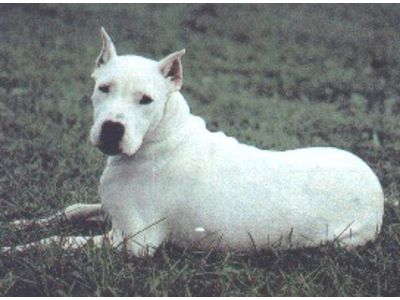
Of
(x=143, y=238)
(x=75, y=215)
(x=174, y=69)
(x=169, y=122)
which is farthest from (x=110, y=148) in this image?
(x=75, y=215)

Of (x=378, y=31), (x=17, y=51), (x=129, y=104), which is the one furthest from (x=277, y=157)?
(x=378, y=31)

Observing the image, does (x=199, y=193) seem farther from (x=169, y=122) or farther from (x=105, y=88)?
(x=105, y=88)

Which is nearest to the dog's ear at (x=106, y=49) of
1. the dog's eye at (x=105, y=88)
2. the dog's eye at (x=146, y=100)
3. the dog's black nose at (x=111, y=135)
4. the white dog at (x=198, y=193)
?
the white dog at (x=198, y=193)

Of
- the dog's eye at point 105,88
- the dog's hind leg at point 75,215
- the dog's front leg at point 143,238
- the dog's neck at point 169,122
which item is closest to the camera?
the dog's eye at point 105,88

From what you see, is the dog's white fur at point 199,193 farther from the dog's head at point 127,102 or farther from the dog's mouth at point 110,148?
the dog's mouth at point 110,148

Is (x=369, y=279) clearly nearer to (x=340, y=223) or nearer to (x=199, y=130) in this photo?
(x=340, y=223)

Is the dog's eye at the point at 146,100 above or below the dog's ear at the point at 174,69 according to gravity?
below

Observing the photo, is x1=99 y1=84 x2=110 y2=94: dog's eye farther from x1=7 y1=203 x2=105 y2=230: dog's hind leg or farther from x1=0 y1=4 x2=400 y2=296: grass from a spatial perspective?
x1=7 y1=203 x2=105 y2=230: dog's hind leg
